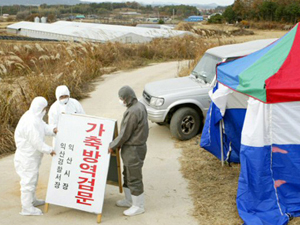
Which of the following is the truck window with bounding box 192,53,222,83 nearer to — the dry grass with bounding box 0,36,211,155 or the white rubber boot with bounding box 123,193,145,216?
the white rubber boot with bounding box 123,193,145,216

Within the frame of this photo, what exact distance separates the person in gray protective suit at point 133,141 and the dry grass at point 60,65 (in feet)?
13.6

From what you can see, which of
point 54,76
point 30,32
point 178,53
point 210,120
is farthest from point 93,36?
point 210,120

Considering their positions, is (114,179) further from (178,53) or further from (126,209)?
(178,53)

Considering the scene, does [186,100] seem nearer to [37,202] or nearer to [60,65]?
[37,202]

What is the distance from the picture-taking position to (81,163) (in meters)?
5.74

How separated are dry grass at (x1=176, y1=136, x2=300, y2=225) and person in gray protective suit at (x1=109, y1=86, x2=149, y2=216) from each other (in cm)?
99

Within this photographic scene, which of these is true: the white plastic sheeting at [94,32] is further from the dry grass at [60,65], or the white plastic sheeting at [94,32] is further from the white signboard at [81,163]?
the white signboard at [81,163]

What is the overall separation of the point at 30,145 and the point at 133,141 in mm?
1415

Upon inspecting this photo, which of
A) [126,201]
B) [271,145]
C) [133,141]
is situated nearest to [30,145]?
[133,141]

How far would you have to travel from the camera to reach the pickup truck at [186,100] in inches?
349

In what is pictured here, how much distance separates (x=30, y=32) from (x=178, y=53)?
2786 cm

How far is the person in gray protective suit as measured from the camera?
216 inches

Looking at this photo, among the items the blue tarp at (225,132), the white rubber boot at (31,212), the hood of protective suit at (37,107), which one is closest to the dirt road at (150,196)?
the white rubber boot at (31,212)

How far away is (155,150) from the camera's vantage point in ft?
28.6
